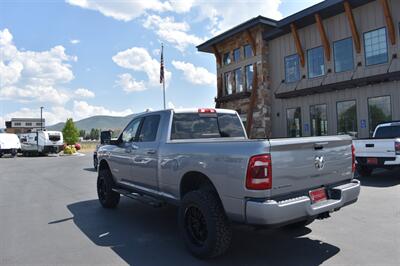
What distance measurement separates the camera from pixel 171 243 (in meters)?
5.02

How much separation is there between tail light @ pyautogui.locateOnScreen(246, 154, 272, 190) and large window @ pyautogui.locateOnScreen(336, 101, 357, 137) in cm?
1545

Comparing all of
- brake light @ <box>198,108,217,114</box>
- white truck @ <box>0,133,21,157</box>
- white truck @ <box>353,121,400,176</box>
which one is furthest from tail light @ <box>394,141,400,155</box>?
white truck @ <box>0,133,21,157</box>

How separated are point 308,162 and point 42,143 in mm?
31561

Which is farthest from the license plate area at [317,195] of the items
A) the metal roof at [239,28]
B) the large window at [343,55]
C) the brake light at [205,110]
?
the metal roof at [239,28]

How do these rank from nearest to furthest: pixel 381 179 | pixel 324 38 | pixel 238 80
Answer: pixel 381 179, pixel 324 38, pixel 238 80

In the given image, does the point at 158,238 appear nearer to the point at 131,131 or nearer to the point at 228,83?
the point at 131,131

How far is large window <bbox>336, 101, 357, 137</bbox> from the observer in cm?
1775

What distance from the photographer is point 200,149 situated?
179 inches

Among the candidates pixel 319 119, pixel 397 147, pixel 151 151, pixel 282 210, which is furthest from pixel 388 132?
pixel 282 210

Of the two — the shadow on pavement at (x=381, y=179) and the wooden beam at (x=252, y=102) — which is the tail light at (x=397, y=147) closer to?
the shadow on pavement at (x=381, y=179)

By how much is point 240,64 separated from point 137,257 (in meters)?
21.9

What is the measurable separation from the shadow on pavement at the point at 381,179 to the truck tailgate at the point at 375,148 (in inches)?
31.2

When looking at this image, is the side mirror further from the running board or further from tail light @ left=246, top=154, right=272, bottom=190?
tail light @ left=246, top=154, right=272, bottom=190

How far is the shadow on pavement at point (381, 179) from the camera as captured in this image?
9734 millimetres
